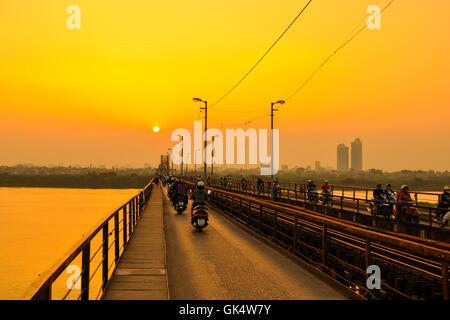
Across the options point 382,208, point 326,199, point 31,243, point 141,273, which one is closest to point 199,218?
point 141,273

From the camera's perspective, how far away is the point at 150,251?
34.5 ft

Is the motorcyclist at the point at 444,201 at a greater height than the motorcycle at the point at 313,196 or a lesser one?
greater

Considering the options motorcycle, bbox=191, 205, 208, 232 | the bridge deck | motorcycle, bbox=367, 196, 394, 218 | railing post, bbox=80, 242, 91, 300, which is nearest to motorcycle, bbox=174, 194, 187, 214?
motorcycle, bbox=191, 205, 208, 232

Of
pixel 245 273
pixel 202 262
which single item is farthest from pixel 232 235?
pixel 245 273

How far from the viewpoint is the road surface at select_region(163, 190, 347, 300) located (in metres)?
7.20

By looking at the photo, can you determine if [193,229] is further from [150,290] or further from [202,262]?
[150,290]

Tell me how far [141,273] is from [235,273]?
2.06 m

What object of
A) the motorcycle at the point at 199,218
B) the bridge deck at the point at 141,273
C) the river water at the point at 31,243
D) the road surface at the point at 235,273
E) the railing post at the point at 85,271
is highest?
the railing post at the point at 85,271

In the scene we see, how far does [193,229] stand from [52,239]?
27.2m

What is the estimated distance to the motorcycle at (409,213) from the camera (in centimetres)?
1641

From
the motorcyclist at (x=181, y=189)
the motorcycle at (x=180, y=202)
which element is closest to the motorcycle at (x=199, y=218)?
the motorcyclist at (x=181, y=189)

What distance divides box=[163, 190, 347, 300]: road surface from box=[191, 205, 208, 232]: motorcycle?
60.2 inches

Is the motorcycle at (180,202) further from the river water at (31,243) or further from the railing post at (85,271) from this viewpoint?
the railing post at (85,271)

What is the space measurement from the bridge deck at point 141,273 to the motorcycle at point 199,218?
301cm
